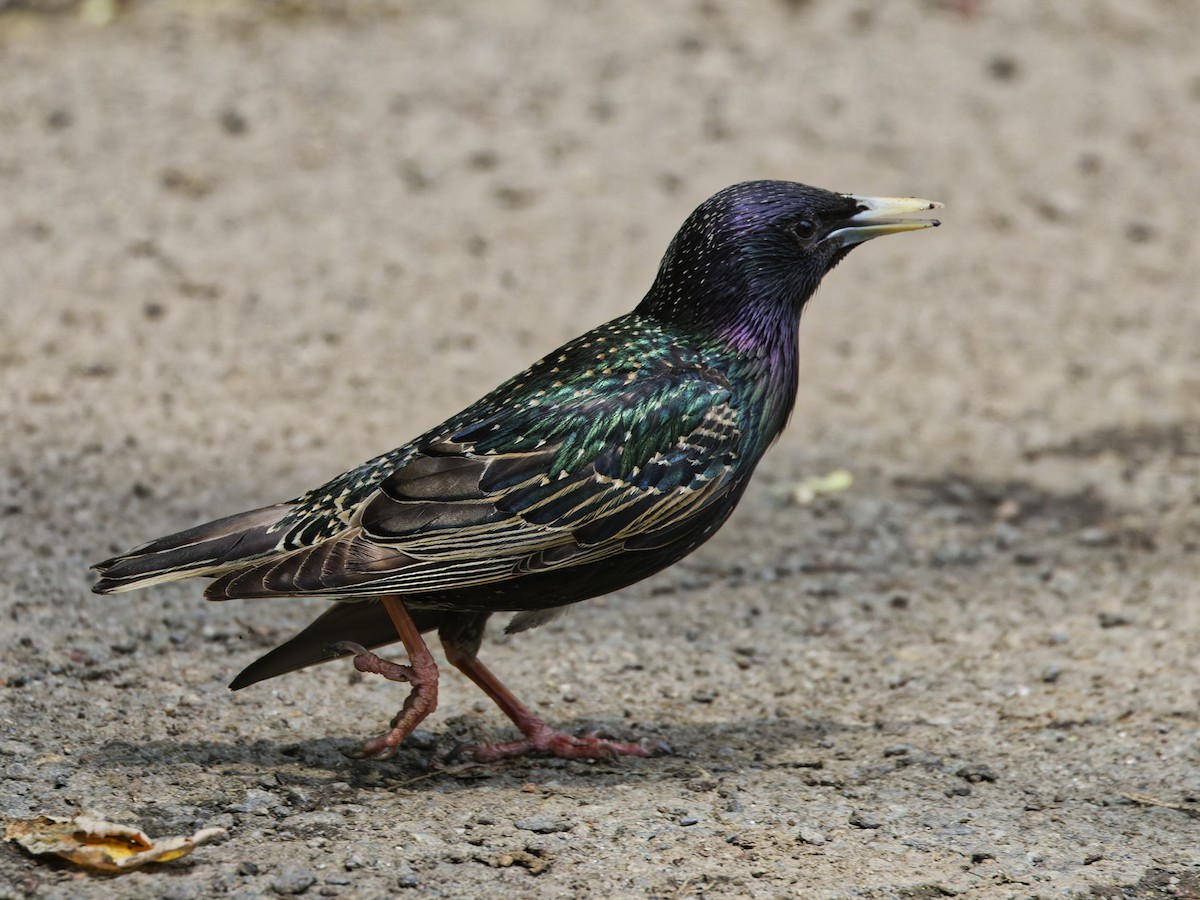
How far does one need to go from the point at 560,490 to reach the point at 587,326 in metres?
3.26

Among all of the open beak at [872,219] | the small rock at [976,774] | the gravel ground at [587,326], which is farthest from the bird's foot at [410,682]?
the open beak at [872,219]

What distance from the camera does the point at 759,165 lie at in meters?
8.14

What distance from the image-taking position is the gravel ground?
12.4ft

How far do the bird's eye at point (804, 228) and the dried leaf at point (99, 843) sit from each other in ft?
7.46

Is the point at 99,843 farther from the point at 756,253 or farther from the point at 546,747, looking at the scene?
the point at 756,253

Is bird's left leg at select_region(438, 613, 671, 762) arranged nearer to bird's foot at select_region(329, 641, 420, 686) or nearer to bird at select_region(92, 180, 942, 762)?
bird at select_region(92, 180, 942, 762)

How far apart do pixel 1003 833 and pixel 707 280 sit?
1.67 metres

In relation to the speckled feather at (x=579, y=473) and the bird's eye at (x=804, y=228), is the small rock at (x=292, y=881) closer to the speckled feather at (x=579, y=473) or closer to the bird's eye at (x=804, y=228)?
the speckled feather at (x=579, y=473)

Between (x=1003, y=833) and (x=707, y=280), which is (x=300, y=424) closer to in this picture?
(x=707, y=280)

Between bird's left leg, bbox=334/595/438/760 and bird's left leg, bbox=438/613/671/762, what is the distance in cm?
24

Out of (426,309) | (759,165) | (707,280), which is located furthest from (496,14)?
(707,280)

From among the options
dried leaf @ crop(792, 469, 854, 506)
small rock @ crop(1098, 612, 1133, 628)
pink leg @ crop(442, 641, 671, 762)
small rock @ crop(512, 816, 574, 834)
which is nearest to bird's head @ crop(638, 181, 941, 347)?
pink leg @ crop(442, 641, 671, 762)

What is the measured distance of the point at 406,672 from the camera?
13.2 feet

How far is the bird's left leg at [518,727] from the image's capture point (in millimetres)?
4262
